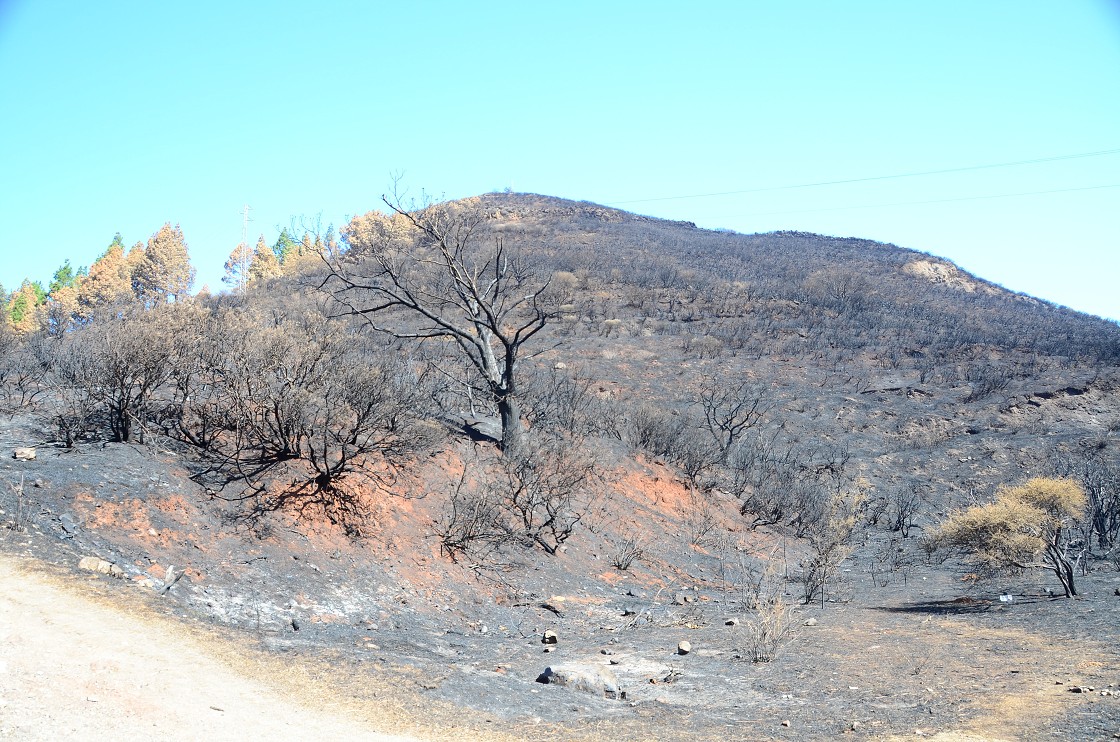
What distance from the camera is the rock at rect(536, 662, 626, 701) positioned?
8.01 meters

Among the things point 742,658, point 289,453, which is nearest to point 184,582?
point 289,453

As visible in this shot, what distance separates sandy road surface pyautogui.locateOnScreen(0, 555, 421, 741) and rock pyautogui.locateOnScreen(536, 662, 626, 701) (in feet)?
7.20

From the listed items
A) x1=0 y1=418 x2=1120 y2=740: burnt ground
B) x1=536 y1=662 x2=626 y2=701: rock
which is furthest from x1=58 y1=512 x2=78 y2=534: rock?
x1=536 y1=662 x2=626 y2=701: rock

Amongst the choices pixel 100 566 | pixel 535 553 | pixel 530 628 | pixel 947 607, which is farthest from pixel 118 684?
pixel 947 607

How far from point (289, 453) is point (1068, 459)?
98.6 feet

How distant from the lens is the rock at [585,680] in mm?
8008

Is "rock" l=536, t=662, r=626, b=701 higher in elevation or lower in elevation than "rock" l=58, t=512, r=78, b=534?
lower

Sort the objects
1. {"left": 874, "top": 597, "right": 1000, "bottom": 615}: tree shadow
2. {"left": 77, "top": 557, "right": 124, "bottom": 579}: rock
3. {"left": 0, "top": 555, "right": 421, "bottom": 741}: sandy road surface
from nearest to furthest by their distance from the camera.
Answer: {"left": 0, "top": 555, "right": 421, "bottom": 741}: sandy road surface < {"left": 77, "top": 557, "right": 124, "bottom": 579}: rock < {"left": 874, "top": 597, "right": 1000, "bottom": 615}: tree shadow

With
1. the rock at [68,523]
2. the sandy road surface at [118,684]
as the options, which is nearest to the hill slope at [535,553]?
the rock at [68,523]

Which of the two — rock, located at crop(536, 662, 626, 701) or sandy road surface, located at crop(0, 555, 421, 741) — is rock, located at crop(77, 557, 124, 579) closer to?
sandy road surface, located at crop(0, 555, 421, 741)

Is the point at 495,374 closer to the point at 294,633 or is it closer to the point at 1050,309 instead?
the point at 294,633

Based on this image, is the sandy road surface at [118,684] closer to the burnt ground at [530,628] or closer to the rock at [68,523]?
the burnt ground at [530,628]

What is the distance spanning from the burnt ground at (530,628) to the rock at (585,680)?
115 millimetres

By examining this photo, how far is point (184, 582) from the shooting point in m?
9.16
